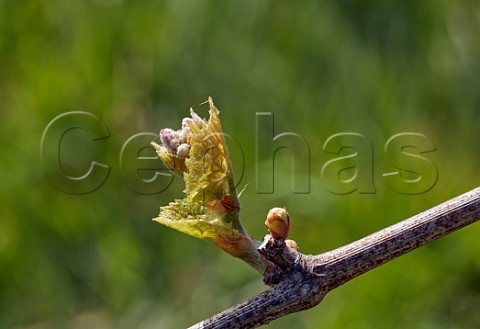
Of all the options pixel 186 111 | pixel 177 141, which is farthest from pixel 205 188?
pixel 186 111

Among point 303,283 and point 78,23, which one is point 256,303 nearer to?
point 303,283

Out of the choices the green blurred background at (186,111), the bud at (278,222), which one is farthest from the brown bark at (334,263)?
the green blurred background at (186,111)

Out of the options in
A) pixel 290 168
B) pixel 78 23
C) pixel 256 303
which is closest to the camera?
pixel 256 303

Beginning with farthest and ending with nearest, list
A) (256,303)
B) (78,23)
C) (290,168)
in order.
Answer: (78,23)
(290,168)
(256,303)

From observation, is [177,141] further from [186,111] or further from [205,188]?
[186,111]

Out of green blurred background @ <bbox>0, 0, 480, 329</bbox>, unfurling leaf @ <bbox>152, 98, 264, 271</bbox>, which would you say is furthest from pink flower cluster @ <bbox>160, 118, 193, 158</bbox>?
green blurred background @ <bbox>0, 0, 480, 329</bbox>

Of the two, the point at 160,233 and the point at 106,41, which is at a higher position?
the point at 106,41

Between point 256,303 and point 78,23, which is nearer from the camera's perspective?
point 256,303

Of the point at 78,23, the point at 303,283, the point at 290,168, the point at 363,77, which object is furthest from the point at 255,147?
the point at 303,283
